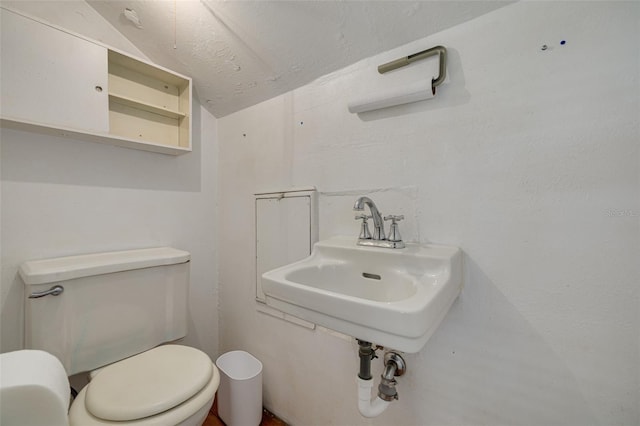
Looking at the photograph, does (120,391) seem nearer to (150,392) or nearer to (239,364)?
(150,392)

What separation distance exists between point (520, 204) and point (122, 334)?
1487 mm

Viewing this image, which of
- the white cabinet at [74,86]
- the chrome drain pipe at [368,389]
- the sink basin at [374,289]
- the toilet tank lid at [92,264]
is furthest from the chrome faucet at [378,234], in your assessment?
the white cabinet at [74,86]

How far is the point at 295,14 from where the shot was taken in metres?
0.91

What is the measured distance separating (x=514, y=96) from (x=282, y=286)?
0.85 m

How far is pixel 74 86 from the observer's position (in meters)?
0.96

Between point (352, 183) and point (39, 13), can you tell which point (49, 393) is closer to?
point (352, 183)

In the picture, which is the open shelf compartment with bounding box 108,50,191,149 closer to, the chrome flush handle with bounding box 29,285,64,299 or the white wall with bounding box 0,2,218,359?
the white wall with bounding box 0,2,218,359

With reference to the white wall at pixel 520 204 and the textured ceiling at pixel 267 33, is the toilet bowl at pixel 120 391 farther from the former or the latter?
the textured ceiling at pixel 267 33

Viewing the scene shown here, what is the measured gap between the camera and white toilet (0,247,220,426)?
2.52ft

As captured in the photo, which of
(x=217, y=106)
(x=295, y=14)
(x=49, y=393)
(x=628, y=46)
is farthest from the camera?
(x=217, y=106)

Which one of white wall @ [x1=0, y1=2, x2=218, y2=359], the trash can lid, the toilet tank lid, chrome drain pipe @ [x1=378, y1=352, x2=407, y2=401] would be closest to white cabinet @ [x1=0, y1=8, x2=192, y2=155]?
white wall @ [x1=0, y1=2, x2=218, y2=359]

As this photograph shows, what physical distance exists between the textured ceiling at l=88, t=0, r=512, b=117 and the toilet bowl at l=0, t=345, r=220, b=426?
1.13 m

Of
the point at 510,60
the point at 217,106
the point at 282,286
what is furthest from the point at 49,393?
the point at 217,106

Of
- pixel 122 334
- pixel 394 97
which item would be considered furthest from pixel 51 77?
pixel 394 97
